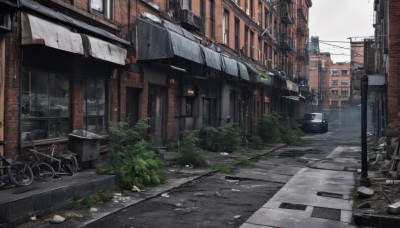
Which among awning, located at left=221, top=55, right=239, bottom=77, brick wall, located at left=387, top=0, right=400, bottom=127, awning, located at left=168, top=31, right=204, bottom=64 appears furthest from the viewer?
awning, located at left=221, top=55, right=239, bottom=77

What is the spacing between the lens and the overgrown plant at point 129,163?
29.1ft

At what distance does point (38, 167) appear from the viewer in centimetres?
782

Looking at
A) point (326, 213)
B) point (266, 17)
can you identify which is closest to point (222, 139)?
point (326, 213)

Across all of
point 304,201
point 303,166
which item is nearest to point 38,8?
point 304,201

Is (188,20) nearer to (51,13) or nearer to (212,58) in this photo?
(212,58)

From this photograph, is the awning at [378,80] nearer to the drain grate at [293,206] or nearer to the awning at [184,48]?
the awning at [184,48]

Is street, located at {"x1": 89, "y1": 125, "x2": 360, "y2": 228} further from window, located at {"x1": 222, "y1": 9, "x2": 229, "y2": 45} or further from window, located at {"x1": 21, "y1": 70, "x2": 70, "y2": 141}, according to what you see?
window, located at {"x1": 222, "y1": 9, "x2": 229, "y2": 45}

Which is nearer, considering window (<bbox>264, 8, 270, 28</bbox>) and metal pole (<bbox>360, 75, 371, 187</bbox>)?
metal pole (<bbox>360, 75, 371, 187</bbox>)

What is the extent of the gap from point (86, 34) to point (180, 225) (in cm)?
560

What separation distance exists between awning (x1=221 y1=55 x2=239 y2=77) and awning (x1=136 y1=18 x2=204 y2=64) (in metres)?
3.86

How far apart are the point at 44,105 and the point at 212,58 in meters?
7.92

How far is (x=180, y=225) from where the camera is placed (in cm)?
644

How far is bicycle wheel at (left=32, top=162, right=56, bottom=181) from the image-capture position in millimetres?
7750

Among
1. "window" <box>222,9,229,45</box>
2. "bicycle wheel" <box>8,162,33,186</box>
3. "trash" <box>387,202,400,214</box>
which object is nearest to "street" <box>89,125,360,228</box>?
"trash" <box>387,202,400,214</box>
